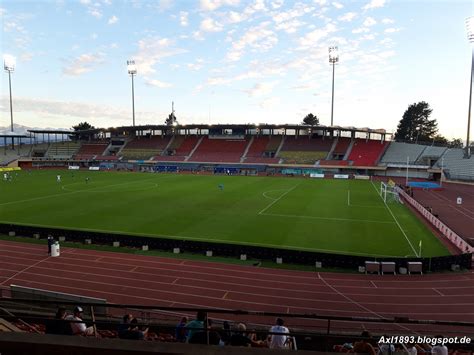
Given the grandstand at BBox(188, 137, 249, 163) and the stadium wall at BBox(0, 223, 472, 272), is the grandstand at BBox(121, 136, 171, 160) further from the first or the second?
the stadium wall at BBox(0, 223, 472, 272)

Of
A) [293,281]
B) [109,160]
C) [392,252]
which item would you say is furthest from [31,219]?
[109,160]

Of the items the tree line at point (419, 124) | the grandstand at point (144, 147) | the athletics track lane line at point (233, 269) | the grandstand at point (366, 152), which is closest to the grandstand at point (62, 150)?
the grandstand at point (144, 147)

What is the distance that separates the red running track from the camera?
14117 millimetres

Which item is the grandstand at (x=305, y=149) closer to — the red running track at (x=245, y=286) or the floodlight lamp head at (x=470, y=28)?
the floodlight lamp head at (x=470, y=28)

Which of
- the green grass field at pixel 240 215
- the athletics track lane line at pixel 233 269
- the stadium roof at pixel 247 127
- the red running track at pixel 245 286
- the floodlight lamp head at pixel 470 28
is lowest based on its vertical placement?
the red running track at pixel 245 286

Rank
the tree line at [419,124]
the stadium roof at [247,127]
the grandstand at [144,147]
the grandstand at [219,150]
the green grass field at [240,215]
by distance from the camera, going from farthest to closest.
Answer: the tree line at [419,124]
the grandstand at [144,147]
the grandstand at [219,150]
the stadium roof at [247,127]
the green grass field at [240,215]

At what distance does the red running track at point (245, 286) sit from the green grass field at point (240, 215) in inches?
167

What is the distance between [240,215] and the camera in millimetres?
30359

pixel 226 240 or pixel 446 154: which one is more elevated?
pixel 446 154

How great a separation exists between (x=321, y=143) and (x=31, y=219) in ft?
220

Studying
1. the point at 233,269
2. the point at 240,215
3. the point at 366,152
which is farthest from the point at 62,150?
the point at 233,269

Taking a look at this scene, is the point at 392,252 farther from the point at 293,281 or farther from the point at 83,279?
the point at 83,279

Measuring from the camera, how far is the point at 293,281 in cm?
1669

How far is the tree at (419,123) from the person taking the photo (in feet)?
355
